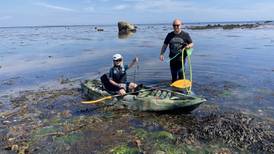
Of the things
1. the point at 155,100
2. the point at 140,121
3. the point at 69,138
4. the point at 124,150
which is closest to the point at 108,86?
the point at 155,100

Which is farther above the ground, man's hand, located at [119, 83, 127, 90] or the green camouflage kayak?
man's hand, located at [119, 83, 127, 90]

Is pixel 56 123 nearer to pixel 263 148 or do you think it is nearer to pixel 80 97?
pixel 80 97

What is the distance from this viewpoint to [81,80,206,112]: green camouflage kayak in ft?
34.0

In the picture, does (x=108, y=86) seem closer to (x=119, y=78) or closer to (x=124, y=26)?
(x=119, y=78)

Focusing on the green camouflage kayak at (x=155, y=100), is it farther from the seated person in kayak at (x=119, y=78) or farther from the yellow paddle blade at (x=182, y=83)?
the yellow paddle blade at (x=182, y=83)

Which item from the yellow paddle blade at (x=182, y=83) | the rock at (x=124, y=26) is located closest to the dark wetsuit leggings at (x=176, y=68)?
the yellow paddle blade at (x=182, y=83)

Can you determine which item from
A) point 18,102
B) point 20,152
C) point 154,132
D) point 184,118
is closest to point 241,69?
point 184,118

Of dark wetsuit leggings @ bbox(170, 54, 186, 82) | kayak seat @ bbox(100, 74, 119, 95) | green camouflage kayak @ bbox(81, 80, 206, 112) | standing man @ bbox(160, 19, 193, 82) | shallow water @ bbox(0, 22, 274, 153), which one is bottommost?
shallow water @ bbox(0, 22, 274, 153)

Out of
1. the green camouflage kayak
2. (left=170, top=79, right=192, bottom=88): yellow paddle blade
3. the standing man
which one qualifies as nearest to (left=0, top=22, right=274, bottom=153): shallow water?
the green camouflage kayak

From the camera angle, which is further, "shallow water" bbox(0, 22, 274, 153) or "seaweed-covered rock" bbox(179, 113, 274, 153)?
"shallow water" bbox(0, 22, 274, 153)

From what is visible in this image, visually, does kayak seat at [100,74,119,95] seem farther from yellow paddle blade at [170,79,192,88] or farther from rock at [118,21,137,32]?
rock at [118,21,137,32]

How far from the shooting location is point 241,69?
64.2ft

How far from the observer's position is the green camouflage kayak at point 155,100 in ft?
34.0

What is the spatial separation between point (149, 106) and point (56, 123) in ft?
10.9
